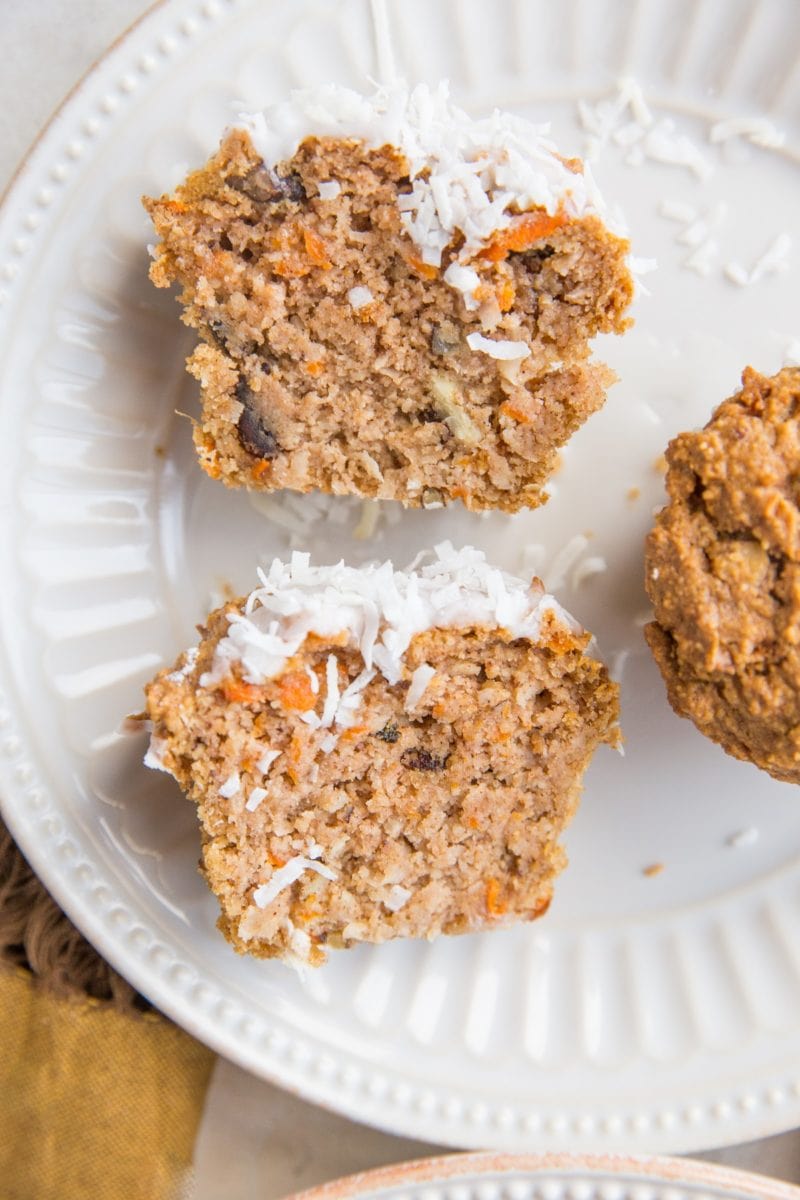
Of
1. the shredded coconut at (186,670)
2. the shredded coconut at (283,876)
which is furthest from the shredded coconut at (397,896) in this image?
the shredded coconut at (186,670)

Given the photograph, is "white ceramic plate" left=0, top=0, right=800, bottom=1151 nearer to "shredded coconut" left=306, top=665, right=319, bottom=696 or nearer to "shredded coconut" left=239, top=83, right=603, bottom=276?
"shredded coconut" left=239, top=83, right=603, bottom=276

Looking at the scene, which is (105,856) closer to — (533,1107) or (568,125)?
(533,1107)

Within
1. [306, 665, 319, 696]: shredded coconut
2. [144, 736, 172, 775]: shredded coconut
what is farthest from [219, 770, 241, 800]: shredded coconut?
[306, 665, 319, 696]: shredded coconut

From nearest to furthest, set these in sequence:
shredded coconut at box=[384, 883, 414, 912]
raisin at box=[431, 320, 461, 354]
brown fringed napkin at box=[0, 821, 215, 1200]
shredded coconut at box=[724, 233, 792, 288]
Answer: raisin at box=[431, 320, 461, 354]
shredded coconut at box=[384, 883, 414, 912]
shredded coconut at box=[724, 233, 792, 288]
brown fringed napkin at box=[0, 821, 215, 1200]

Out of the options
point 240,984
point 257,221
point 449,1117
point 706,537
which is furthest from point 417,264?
point 449,1117

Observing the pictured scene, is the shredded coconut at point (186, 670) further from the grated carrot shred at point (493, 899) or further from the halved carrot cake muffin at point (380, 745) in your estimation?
the grated carrot shred at point (493, 899)

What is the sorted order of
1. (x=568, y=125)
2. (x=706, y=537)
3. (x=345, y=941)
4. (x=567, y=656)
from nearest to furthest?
(x=706, y=537) < (x=567, y=656) < (x=345, y=941) < (x=568, y=125)

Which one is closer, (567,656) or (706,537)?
(706,537)
